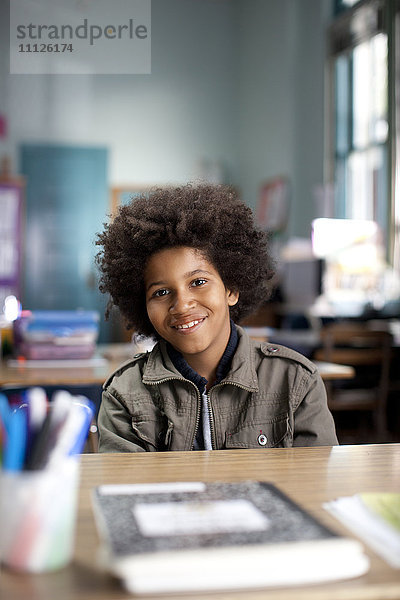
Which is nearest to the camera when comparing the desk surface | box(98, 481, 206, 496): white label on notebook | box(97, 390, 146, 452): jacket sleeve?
box(98, 481, 206, 496): white label on notebook

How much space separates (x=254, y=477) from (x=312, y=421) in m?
0.43

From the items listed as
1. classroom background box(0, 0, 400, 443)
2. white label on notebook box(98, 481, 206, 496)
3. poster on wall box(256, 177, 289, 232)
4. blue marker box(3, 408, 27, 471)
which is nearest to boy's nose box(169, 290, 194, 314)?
white label on notebook box(98, 481, 206, 496)

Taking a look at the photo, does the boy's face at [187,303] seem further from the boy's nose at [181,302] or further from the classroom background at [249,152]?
the classroom background at [249,152]

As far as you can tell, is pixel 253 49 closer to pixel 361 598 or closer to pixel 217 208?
pixel 217 208

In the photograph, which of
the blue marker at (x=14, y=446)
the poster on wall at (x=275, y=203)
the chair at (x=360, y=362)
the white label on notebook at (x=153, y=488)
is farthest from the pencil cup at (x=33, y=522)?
the poster on wall at (x=275, y=203)

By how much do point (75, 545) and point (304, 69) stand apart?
7127 millimetres

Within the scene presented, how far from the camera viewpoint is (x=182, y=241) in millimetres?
1476

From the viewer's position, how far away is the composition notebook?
0.60 m

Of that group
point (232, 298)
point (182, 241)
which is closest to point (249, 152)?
point (232, 298)

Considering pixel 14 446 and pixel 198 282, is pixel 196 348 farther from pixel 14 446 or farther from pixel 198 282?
pixel 14 446

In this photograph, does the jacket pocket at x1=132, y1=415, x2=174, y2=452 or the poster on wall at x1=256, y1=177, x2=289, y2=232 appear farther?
the poster on wall at x1=256, y1=177, x2=289, y2=232

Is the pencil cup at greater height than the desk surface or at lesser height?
greater

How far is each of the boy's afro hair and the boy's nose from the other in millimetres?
106

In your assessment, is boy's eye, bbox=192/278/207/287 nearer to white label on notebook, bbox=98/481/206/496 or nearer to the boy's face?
the boy's face
